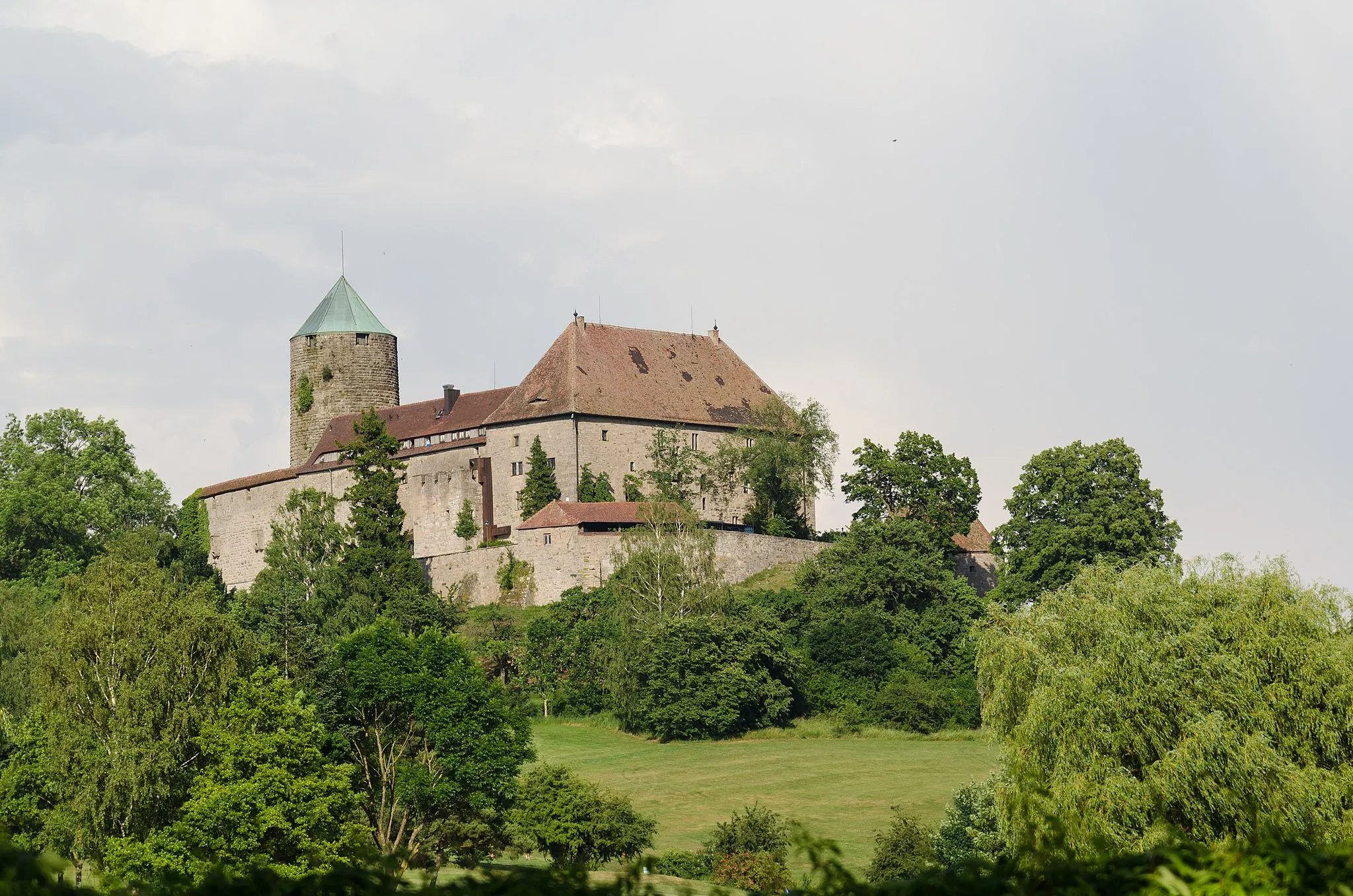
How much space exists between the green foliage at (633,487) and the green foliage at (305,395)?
81.5 feet

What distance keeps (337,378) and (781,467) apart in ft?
101

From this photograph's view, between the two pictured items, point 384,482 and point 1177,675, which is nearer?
point 1177,675

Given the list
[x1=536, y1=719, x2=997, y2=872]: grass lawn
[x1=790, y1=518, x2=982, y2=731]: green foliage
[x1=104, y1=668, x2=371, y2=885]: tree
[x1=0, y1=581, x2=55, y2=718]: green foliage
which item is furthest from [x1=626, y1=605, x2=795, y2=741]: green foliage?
[x1=104, y1=668, x2=371, y2=885]: tree

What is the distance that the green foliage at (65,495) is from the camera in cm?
8069

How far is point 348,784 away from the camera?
38469mm

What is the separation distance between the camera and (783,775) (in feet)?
174

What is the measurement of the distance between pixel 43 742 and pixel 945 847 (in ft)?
68.1

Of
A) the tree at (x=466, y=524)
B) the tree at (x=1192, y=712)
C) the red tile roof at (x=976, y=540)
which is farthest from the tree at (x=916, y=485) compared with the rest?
the tree at (x=1192, y=712)

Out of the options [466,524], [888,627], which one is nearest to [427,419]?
[466,524]

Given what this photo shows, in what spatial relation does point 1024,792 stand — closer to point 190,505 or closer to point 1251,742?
point 1251,742

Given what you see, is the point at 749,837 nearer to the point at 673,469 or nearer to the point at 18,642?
the point at 18,642

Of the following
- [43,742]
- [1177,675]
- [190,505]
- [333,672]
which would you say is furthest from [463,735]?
[190,505]

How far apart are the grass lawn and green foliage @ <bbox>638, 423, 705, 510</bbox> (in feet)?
59.3

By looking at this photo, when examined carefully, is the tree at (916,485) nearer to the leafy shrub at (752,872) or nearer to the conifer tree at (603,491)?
the conifer tree at (603,491)
